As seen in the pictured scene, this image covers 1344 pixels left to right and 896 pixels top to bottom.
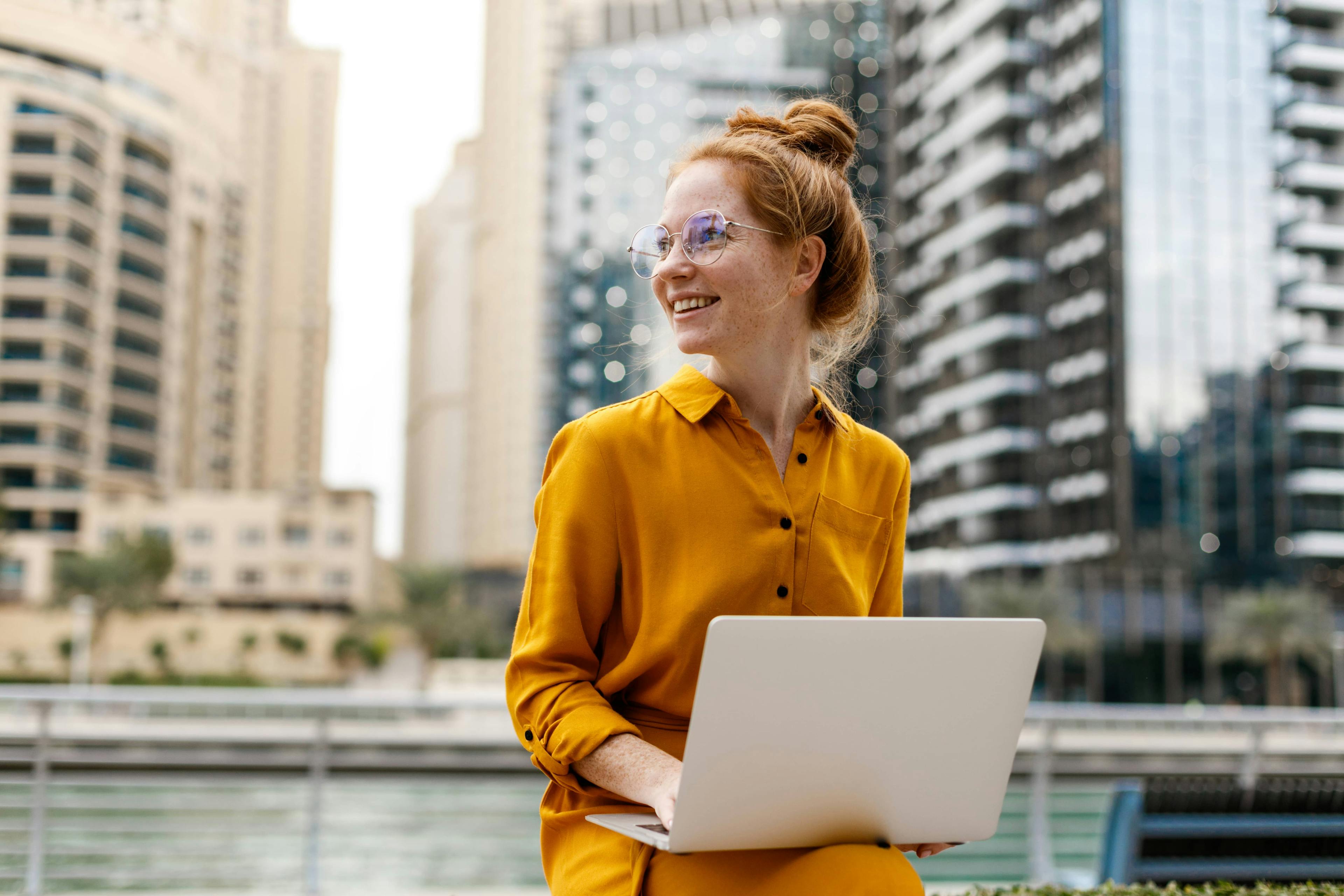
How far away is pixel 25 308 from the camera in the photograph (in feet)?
178

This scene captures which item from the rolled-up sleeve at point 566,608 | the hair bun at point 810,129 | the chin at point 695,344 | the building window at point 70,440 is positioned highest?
the building window at point 70,440

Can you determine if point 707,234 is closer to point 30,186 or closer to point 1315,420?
point 1315,420

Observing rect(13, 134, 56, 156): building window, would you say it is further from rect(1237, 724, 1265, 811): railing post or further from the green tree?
rect(1237, 724, 1265, 811): railing post

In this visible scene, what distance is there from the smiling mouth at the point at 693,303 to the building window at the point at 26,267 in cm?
6088

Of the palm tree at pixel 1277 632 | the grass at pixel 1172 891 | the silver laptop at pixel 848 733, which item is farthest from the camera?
the palm tree at pixel 1277 632

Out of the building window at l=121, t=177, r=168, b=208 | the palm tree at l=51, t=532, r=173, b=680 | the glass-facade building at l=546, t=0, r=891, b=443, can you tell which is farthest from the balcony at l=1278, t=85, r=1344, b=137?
the building window at l=121, t=177, r=168, b=208

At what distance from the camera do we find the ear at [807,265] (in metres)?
1.44

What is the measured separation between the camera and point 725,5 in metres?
65.3

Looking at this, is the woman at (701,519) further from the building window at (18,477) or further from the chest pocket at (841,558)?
the building window at (18,477)

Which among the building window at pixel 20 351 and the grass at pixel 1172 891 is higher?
the building window at pixel 20 351

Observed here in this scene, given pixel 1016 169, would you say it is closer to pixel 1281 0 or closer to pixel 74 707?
pixel 1281 0

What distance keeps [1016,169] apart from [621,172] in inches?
864

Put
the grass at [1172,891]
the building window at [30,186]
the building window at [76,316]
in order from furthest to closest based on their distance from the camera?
the building window at [76,316] → the building window at [30,186] → the grass at [1172,891]

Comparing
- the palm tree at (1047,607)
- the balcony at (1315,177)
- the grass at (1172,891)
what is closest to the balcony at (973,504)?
the palm tree at (1047,607)
